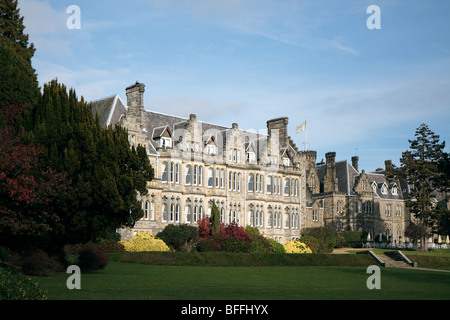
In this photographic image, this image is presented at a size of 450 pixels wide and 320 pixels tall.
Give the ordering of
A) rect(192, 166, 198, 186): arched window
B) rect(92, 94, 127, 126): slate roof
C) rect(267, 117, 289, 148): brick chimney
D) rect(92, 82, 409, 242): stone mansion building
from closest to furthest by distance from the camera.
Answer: rect(92, 94, 127, 126): slate roof < rect(92, 82, 409, 242): stone mansion building < rect(192, 166, 198, 186): arched window < rect(267, 117, 289, 148): brick chimney

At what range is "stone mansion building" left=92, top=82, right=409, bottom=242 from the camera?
54625 mm

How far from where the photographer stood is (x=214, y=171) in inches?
2394

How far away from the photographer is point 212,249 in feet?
163

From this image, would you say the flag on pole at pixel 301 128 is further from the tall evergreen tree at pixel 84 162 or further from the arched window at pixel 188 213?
the tall evergreen tree at pixel 84 162

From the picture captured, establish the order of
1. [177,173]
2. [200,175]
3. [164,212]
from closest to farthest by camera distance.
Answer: [164,212], [177,173], [200,175]

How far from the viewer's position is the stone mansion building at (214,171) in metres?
54.6

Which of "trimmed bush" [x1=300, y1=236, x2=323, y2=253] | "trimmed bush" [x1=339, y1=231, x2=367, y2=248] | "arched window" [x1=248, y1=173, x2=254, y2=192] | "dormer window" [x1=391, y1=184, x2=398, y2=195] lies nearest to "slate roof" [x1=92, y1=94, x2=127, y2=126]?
"arched window" [x1=248, y1=173, x2=254, y2=192]

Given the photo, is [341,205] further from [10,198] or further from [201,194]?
[10,198]

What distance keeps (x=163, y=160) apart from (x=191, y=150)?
3.83 meters

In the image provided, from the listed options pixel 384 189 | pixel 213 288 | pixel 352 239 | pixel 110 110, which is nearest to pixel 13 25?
pixel 110 110

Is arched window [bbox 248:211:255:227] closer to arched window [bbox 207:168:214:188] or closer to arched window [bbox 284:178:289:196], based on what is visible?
arched window [bbox 284:178:289:196]

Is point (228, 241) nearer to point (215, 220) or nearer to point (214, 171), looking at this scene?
point (215, 220)
